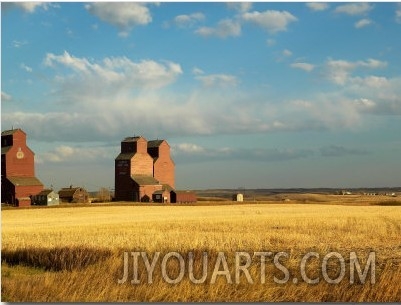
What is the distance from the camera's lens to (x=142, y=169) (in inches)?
4616

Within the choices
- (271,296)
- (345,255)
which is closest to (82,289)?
(271,296)

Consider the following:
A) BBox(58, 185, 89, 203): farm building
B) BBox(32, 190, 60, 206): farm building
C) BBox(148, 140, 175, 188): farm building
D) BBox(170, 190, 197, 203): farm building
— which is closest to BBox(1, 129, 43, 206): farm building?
BBox(32, 190, 60, 206): farm building

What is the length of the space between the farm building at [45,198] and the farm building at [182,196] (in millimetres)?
24004

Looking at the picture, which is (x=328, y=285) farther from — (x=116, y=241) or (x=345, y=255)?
(x=116, y=241)

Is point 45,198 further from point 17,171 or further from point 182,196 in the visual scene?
point 182,196

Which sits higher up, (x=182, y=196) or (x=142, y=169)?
(x=142, y=169)

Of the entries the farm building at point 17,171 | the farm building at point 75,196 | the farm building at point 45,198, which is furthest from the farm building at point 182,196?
the farm building at point 17,171

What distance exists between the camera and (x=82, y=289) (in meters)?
13.1

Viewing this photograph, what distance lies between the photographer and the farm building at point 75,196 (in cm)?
10981

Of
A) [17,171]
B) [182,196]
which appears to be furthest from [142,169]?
[17,171]

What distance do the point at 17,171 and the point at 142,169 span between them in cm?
2558

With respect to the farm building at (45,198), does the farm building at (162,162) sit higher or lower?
higher

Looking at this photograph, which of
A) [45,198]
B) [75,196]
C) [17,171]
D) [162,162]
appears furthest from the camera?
[162,162]

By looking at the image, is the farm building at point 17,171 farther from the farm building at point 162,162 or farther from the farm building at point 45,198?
the farm building at point 162,162
